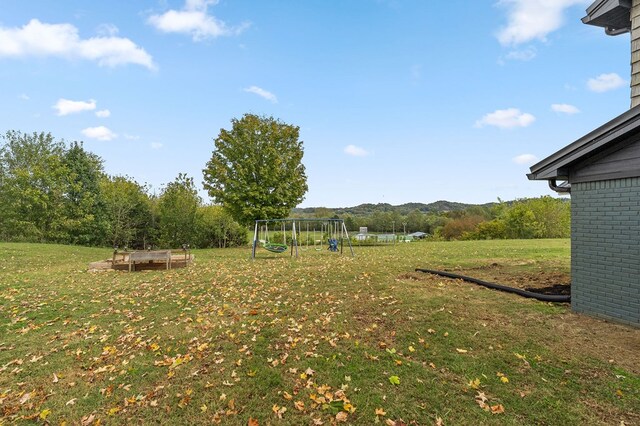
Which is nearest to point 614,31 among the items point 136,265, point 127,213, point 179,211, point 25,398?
point 25,398

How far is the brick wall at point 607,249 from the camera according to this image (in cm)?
466

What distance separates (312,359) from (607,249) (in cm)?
483

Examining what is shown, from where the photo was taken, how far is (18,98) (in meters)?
14.2

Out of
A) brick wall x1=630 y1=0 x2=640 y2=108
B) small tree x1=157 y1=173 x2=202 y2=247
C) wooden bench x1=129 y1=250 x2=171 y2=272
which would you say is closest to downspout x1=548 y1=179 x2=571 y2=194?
brick wall x1=630 y1=0 x2=640 y2=108

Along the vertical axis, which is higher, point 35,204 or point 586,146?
point 586,146

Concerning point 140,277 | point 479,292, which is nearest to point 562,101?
point 479,292

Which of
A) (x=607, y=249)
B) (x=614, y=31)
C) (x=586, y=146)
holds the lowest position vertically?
(x=607, y=249)

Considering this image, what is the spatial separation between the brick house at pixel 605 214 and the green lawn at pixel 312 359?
42 cm

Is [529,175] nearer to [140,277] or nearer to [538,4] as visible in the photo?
[538,4]

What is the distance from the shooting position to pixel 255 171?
20.3 metres

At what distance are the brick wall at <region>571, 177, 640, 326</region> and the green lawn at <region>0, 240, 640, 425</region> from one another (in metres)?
0.36

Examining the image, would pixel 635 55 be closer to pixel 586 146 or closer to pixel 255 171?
pixel 586 146

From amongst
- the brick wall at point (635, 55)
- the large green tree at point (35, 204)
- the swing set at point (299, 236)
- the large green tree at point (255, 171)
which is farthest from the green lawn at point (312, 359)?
the large green tree at point (35, 204)

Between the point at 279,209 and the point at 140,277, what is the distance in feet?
39.0
